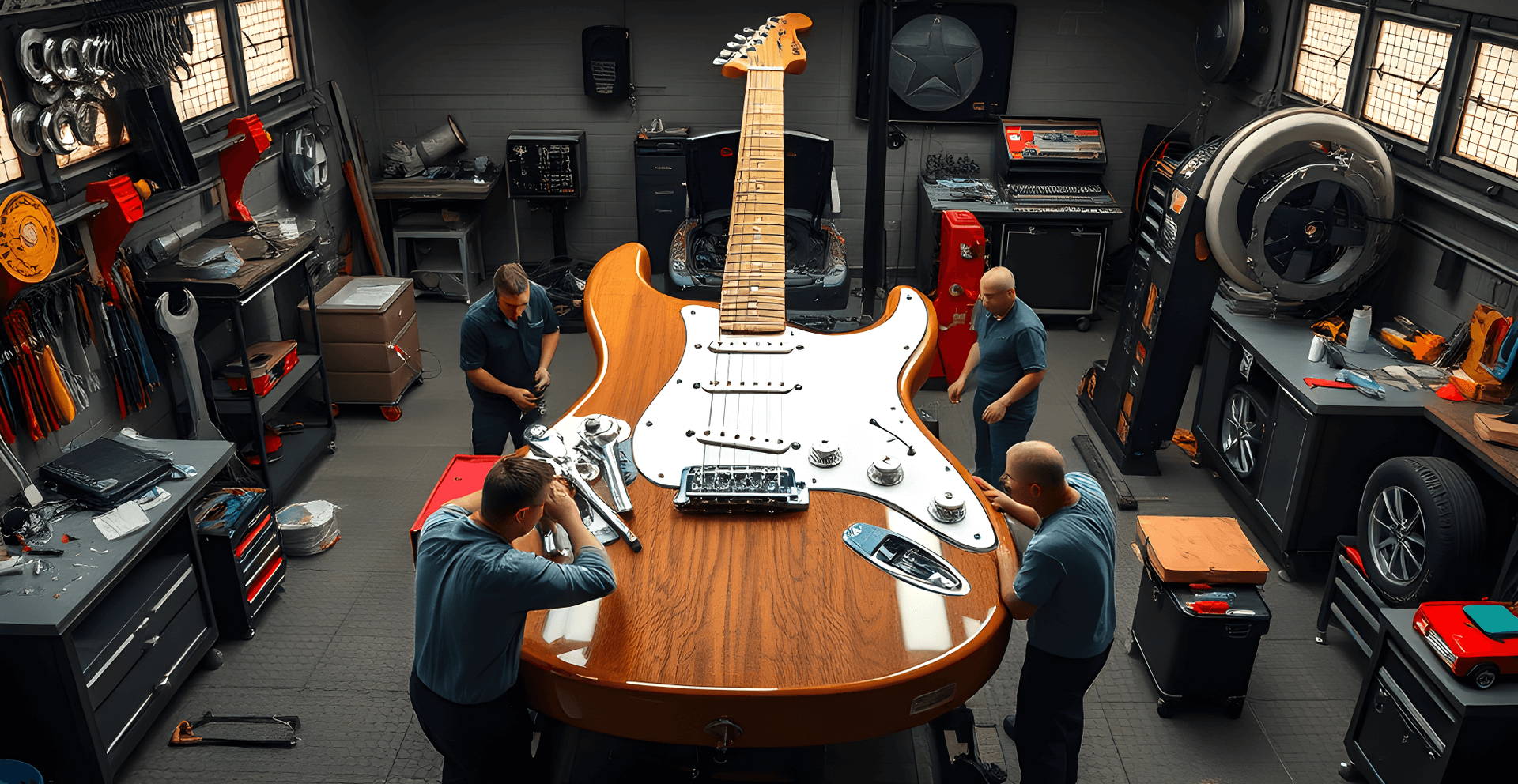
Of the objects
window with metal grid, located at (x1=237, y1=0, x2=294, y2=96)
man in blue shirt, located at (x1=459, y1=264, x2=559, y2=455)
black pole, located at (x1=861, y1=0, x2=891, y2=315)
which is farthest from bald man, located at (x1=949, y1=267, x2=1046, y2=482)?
window with metal grid, located at (x1=237, y1=0, x2=294, y2=96)

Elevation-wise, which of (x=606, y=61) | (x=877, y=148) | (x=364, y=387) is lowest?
(x=364, y=387)

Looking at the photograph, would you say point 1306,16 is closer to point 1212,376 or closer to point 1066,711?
point 1212,376

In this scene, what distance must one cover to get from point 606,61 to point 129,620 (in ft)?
19.3

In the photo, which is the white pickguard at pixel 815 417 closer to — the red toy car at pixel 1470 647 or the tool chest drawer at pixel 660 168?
the red toy car at pixel 1470 647

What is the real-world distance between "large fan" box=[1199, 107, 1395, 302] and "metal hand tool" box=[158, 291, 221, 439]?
5.18 meters

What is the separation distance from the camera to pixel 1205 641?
373 cm

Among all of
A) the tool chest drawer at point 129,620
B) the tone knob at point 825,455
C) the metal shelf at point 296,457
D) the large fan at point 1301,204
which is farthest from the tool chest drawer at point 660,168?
the tone knob at point 825,455

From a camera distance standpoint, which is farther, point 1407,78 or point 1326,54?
point 1326,54

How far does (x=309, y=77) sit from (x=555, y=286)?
2325 millimetres

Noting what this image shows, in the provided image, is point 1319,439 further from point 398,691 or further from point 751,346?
point 398,691

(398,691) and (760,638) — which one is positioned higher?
(760,638)

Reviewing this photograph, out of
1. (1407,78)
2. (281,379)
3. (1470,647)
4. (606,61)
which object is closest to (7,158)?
(281,379)

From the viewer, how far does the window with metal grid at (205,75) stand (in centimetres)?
541

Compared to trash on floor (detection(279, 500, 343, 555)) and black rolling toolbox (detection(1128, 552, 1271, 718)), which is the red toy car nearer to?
black rolling toolbox (detection(1128, 552, 1271, 718))
